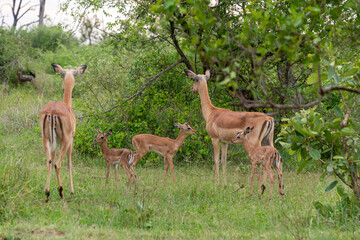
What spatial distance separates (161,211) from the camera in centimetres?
592

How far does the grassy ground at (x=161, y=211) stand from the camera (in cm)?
504

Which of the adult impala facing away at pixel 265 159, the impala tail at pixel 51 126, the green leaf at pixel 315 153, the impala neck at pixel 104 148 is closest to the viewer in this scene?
the green leaf at pixel 315 153

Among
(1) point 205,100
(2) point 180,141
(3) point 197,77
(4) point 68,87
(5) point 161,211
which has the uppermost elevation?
(3) point 197,77

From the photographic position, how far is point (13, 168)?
6.35m

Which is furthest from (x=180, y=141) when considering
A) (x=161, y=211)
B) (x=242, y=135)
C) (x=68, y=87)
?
(x=161, y=211)

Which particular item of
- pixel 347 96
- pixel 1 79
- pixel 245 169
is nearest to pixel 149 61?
pixel 245 169

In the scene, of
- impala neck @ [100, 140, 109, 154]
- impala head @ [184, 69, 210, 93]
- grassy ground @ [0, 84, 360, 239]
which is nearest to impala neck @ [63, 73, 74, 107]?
impala neck @ [100, 140, 109, 154]

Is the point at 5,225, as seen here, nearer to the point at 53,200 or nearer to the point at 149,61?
the point at 53,200

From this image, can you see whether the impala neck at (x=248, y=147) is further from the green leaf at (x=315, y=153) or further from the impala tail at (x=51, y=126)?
the impala tail at (x=51, y=126)

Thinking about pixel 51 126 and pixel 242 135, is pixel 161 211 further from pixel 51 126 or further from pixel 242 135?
pixel 242 135

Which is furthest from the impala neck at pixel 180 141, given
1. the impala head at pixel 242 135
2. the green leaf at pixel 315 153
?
the green leaf at pixel 315 153

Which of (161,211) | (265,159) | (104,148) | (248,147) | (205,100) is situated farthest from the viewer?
(205,100)

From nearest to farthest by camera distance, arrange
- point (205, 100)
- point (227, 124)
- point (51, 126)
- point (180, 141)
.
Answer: point (51, 126) → point (227, 124) → point (180, 141) → point (205, 100)

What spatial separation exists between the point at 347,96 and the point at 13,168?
458 centimetres
